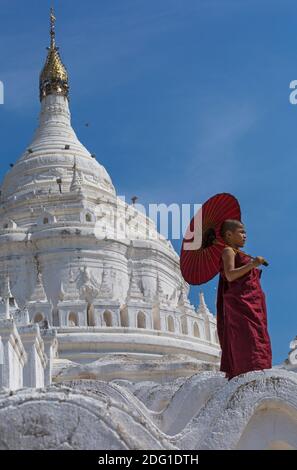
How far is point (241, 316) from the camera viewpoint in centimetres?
869

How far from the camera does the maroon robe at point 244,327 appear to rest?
8.54 metres

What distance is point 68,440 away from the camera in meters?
5.34

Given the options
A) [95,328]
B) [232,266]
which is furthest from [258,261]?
[95,328]

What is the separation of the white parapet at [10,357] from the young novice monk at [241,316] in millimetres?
12561

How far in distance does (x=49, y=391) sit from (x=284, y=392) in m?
2.06

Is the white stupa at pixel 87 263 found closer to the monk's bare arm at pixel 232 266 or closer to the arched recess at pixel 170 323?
the arched recess at pixel 170 323

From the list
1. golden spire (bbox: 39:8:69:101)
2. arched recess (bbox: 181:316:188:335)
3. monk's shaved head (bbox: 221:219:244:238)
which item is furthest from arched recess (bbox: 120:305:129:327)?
monk's shaved head (bbox: 221:219:244:238)

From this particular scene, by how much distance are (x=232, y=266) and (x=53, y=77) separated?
42.7 metres

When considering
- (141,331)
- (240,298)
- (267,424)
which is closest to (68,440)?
(267,424)

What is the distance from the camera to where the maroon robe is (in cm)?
854

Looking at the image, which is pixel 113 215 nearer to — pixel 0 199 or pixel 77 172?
pixel 77 172

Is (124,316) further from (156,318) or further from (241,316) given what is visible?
(241,316)

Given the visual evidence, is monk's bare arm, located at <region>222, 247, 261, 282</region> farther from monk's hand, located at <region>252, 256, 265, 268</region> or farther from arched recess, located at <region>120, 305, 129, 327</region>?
arched recess, located at <region>120, 305, 129, 327</region>
